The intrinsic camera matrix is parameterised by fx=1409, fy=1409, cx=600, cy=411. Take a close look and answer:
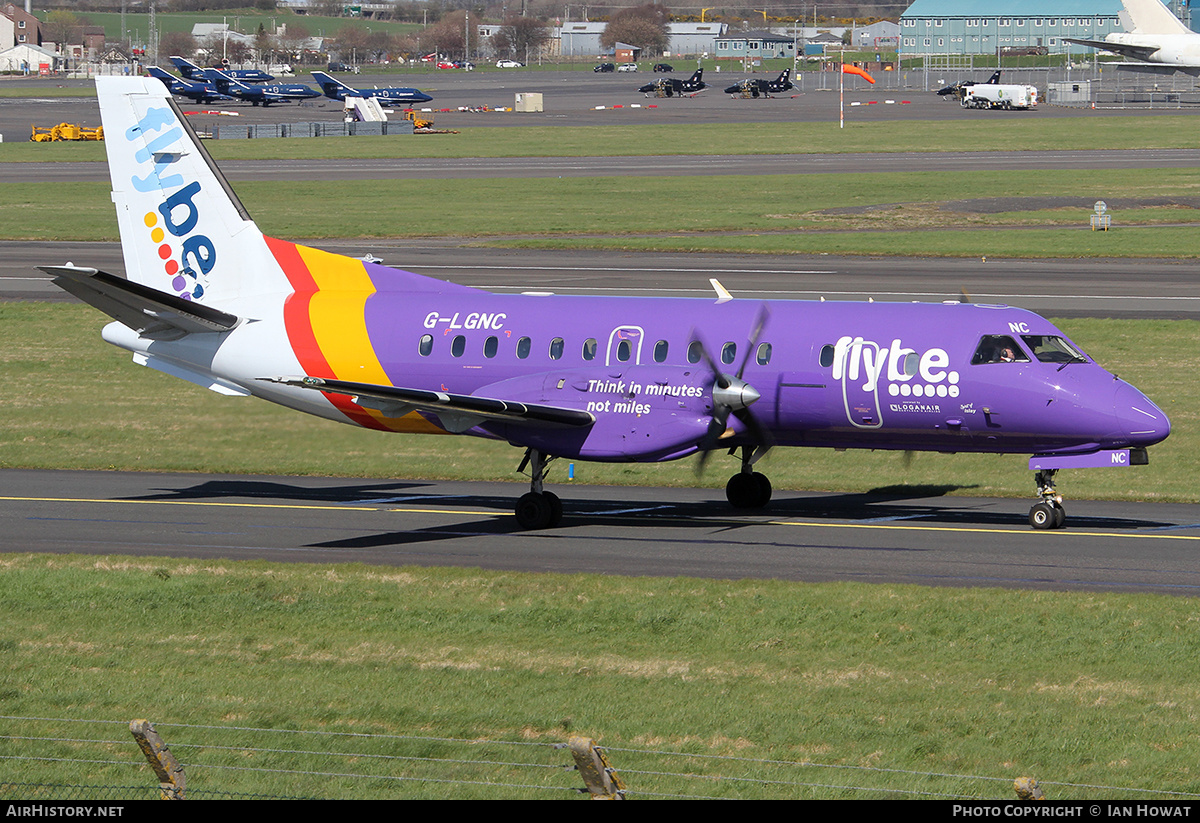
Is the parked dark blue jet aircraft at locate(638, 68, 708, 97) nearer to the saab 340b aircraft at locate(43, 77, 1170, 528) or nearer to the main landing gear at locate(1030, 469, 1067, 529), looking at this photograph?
the saab 340b aircraft at locate(43, 77, 1170, 528)

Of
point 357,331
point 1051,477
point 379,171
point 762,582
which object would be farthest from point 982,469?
point 379,171

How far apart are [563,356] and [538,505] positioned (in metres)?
2.83

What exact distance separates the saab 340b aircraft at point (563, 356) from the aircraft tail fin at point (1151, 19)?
119395 mm

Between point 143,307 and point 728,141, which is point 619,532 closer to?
point 143,307

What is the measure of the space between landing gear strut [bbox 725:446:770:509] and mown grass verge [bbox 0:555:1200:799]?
5.96m

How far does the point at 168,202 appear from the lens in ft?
97.2

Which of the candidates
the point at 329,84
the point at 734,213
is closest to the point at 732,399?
the point at 734,213

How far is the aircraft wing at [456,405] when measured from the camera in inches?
957

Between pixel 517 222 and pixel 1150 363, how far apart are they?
40747 millimetres

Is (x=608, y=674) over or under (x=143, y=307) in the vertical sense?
under

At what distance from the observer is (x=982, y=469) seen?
1240 inches

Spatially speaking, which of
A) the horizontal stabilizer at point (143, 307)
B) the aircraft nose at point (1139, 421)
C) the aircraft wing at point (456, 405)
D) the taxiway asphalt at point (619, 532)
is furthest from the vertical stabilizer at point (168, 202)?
the aircraft nose at point (1139, 421)

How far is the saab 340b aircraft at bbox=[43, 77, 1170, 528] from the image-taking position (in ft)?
80.2

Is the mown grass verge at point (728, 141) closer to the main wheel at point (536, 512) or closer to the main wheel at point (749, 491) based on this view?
the main wheel at point (749, 491)
